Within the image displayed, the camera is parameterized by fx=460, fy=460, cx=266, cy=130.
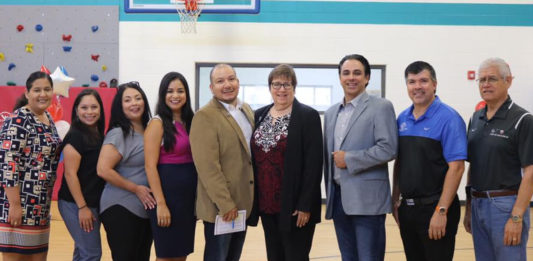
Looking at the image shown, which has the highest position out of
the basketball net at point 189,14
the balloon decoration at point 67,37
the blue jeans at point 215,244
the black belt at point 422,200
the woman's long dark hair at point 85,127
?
the basketball net at point 189,14

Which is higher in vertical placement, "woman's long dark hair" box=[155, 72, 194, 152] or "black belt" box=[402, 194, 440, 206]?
"woman's long dark hair" box=[155, 72, 194, 152]

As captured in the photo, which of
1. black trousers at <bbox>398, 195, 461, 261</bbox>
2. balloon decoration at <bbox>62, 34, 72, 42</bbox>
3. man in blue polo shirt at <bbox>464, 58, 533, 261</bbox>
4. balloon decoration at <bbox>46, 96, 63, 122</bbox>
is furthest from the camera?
balloon decoration at <bbox>62, 34, 72, 42</bbox>

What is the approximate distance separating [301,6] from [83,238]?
5.61m

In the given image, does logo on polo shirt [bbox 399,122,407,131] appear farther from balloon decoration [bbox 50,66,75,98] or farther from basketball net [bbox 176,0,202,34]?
balloon decoration [bbox 50,66,75,98]

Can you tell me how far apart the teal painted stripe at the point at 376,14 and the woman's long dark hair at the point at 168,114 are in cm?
489

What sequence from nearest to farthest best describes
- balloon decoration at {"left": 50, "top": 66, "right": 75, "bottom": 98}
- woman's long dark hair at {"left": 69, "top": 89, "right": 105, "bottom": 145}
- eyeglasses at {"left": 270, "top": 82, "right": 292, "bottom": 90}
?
eyeglasses at {"left": 270, "top": 82, "right": 292, "bottom": 90} < woman's long dark hair at {"left": 69, "top": 89, "right": 105, "bottom": 145} < balloon decoration at {"left": 50, "top": 66, "right": 75, "bottom": 98}

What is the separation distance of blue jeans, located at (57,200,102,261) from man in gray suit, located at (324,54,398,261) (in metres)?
1.41

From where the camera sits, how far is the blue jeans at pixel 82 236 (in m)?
2.72

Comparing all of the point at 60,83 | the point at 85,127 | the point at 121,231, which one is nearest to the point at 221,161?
the point at 121,231

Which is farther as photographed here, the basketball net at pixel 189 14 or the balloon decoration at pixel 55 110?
the basketball net at pixel 189 14

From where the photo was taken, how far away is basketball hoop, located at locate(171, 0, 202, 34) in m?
6.79

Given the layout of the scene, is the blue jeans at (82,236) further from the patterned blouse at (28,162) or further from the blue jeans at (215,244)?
the blue jeans at (215,244)

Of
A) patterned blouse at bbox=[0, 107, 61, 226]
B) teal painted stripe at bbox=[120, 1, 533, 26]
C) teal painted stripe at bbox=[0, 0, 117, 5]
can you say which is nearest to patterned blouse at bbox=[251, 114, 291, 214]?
patterned blouse at bbox=[0, 107, 61, 226]

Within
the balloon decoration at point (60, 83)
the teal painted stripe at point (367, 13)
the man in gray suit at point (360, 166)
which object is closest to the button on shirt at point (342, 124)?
A: the man in gray suit at point (360, 166)
